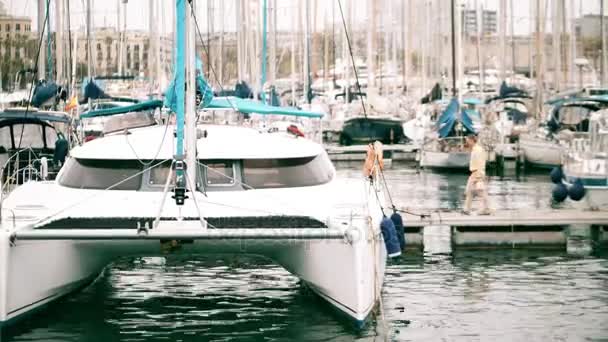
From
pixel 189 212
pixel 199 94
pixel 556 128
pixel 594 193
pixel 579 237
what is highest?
pixel 199 94

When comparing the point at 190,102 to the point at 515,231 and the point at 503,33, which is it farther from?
the point at 503,33

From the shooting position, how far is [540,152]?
34.9 metres

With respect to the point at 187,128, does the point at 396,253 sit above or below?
below

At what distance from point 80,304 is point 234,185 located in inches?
95.5

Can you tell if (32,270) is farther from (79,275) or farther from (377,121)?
(377,121)

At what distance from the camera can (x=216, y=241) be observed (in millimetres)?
13461

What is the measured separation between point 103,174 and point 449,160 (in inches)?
827

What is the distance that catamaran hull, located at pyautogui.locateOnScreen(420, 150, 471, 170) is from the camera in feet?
114

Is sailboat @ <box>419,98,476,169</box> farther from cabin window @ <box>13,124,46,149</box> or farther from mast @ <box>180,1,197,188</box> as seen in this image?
mast @ <box>180,1,197,188</box>

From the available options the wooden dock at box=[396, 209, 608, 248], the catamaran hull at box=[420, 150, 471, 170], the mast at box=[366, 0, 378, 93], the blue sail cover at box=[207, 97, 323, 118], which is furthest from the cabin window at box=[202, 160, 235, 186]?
the mast at box=[366, 0, 378, 93]

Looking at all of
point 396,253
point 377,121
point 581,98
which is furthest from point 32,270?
point 377,121

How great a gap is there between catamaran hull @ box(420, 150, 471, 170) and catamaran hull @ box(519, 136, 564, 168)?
1.83 metres

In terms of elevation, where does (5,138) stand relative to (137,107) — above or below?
below

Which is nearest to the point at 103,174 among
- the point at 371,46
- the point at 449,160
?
the point at 449,160
